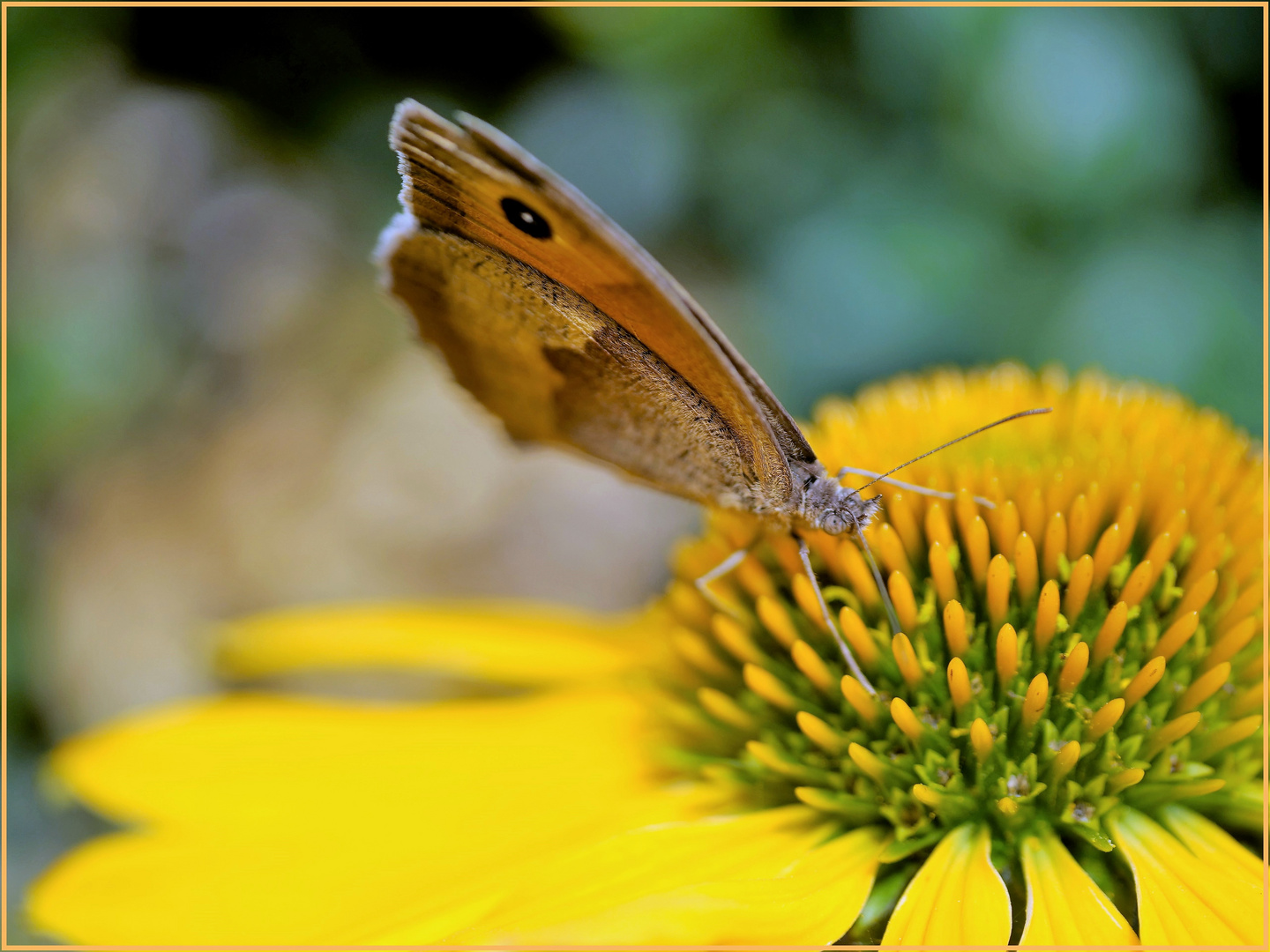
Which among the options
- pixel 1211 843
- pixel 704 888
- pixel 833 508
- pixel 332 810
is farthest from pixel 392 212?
pixel 1211 843

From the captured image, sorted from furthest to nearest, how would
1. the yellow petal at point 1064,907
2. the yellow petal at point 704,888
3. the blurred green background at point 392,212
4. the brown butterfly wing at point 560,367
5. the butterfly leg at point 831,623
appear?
the blurred green background at point 392,212
the brown butterfly wing at point 560,367
the butterfly leg at point 831,623
the yellow petal at point 1064,907
the yellow petal at point 704,888

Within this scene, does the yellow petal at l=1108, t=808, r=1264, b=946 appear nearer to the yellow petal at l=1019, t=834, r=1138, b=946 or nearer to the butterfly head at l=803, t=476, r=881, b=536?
the yellow petal at l=1019, t=834, r=1138, b=946

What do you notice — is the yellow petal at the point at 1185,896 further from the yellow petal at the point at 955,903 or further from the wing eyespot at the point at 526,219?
the wing eyespot at the point at 526,219

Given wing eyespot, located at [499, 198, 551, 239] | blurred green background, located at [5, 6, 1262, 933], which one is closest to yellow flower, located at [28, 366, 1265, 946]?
wing eyespot, located at [499, 198, 551, 239]

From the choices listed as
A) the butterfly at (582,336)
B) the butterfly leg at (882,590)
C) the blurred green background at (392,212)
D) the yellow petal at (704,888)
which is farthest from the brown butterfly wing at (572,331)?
the blurred green background at (392,212)

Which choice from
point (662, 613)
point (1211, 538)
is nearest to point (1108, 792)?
point (1211, 538)

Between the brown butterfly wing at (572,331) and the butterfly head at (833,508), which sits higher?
the brown butterfly wing at (572,331)

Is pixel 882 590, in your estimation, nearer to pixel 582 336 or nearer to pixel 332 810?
pixel 582 336
